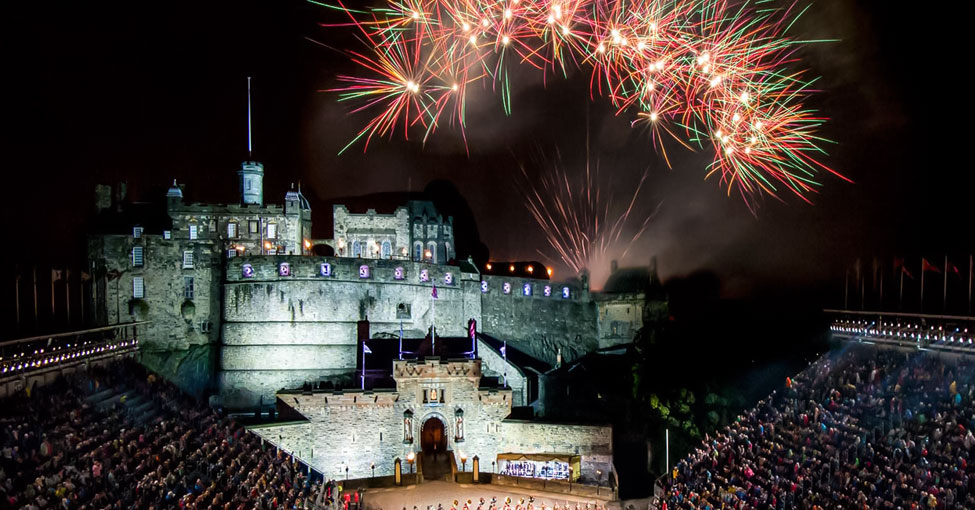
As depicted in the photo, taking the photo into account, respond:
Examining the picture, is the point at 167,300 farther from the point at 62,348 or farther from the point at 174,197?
the point at 62,348

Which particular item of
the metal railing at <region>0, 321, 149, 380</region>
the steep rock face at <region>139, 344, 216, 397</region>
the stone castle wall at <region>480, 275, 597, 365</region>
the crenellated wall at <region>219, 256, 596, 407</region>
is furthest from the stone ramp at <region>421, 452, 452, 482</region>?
the metal railing at <region>0, 321, 149, 380</region>

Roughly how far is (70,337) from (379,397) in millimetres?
16246

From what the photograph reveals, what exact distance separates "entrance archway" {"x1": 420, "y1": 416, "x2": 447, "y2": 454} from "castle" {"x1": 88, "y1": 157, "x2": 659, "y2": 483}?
8 cm

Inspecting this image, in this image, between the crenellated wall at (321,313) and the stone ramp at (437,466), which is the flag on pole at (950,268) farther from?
the crenellated wall at (321,313)

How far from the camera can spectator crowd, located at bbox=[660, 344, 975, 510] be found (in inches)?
878

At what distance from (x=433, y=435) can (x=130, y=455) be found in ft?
53.6

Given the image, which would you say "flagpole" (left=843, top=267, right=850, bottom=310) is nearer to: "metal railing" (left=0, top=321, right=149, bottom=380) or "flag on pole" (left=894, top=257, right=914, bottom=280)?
"flag on pole" (left=894, top=257, right=914, bottom=280)

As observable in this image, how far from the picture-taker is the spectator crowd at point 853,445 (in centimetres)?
2231

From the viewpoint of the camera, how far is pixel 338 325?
1752 inches

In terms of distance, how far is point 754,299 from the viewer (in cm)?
4516

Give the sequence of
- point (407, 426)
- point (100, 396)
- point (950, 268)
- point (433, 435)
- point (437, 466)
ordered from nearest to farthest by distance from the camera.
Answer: point (100, 396), point (950, 268), point (437, 466), point (407, 426), point (433, 435)

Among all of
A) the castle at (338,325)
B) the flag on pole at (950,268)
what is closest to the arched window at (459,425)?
the castle at (338,325)

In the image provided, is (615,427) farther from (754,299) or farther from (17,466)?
(17,466)

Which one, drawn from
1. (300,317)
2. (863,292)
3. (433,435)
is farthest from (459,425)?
(863,292)
